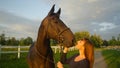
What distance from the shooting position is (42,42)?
16.6ft

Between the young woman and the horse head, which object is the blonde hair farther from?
Answer: the horse head

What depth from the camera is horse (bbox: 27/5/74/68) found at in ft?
14.2

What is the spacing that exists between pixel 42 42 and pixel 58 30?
0.68 m

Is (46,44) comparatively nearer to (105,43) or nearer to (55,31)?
(55,31)

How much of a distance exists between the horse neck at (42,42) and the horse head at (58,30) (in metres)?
0.14

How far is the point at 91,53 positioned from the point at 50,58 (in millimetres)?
913

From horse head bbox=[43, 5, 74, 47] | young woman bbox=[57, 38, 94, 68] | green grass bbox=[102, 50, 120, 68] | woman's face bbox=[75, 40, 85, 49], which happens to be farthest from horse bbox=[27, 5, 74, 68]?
green grass bbox=[102, 50, 120, 68]

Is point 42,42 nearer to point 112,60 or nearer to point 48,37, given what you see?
point 48,37

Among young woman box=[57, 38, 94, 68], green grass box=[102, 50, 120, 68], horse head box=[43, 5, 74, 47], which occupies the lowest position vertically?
green grass box=[102, 50, 120, 68]

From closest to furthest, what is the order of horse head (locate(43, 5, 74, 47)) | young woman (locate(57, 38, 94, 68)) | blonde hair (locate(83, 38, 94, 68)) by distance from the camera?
horse head (locate(43, 5, 74, 47)) → young woman (locate(57, 38, 94, 68)) → blonde hair (locate(83, 38, 94, 68))

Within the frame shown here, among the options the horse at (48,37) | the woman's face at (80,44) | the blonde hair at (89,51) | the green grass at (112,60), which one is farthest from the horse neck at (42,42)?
the green grass at (112,60)

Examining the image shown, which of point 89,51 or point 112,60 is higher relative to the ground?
point 89,51

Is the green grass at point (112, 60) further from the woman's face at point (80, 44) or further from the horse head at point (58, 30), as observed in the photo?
the horse head at point (58, 30)

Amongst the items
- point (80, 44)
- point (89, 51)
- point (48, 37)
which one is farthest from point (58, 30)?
point (89, 51)
